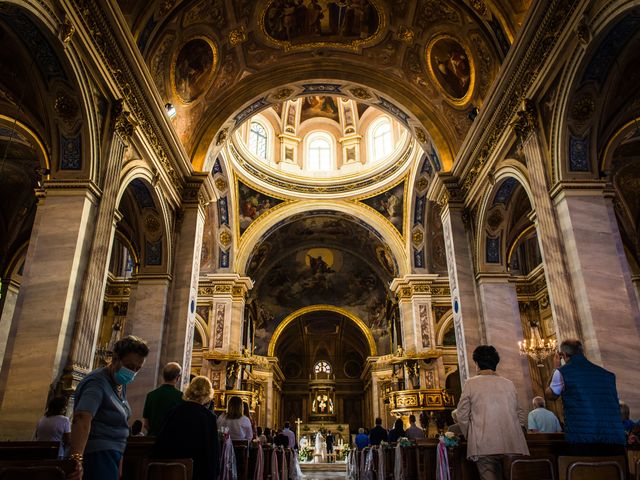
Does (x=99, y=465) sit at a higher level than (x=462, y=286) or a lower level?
lower

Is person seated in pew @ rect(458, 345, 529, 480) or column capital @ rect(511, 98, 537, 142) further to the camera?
column capital @ rect(511, 98, 537, 142)

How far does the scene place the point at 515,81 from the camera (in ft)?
29.6

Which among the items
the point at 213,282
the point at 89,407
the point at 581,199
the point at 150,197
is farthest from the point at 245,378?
the point at 89,407

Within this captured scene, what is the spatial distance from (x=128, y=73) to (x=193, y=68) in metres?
3.01

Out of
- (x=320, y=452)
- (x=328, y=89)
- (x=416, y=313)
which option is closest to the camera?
(x=328, y=89)

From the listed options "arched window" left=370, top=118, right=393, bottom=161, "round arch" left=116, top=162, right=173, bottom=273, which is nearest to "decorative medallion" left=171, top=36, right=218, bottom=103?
"round arch" left=116, top=162, right=173, bottom=273

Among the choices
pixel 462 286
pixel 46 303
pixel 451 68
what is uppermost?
pixel 451 68

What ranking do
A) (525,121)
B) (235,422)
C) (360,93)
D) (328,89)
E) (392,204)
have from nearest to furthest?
(235,422)
(525,121)
(360,93)
(328,89)
(392,204)

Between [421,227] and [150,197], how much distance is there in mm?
12173

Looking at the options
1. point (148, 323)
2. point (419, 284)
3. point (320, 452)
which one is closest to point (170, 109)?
point (148, 323)

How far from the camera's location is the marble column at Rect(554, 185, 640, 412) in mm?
6438

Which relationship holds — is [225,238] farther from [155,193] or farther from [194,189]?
[155,193]

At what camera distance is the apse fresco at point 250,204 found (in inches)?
801

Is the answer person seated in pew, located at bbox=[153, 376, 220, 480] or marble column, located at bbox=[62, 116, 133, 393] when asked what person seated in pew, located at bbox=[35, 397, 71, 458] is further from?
person seated in pew, located at bbox=[153, 376, 220, 480]
